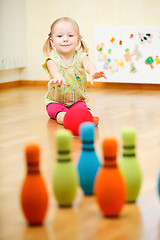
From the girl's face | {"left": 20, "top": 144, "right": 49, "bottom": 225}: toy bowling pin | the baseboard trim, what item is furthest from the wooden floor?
the girl's face

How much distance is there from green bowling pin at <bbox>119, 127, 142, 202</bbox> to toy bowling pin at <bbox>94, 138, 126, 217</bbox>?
0.12 meters

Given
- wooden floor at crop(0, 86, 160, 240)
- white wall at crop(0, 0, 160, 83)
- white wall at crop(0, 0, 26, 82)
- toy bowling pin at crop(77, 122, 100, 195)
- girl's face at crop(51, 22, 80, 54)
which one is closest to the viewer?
wooden floor at crop(0, 86, 160, 240)

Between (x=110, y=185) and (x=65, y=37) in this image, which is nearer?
(x=110, y=185)

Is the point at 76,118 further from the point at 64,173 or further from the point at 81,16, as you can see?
the point at 81,16

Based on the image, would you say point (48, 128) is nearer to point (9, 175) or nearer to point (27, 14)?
point (9, 175)

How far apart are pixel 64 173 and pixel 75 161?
62 centimetres

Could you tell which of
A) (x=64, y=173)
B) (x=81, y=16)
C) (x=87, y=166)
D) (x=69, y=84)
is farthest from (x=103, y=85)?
(x=64, y=173)

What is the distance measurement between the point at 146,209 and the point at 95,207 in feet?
0.51

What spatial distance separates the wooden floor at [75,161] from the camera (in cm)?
132

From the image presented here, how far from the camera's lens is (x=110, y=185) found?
138 cm

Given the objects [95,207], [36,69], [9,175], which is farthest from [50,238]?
[36,69]

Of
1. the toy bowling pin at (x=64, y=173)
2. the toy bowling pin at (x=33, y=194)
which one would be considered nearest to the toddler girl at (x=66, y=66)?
the toy bowling pin at (x=64, y=173)

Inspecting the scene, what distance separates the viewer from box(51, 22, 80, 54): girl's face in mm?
3041

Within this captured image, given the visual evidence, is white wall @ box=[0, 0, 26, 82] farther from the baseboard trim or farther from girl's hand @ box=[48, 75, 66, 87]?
girl's hand @ box=[48, 75, 66, 87]
